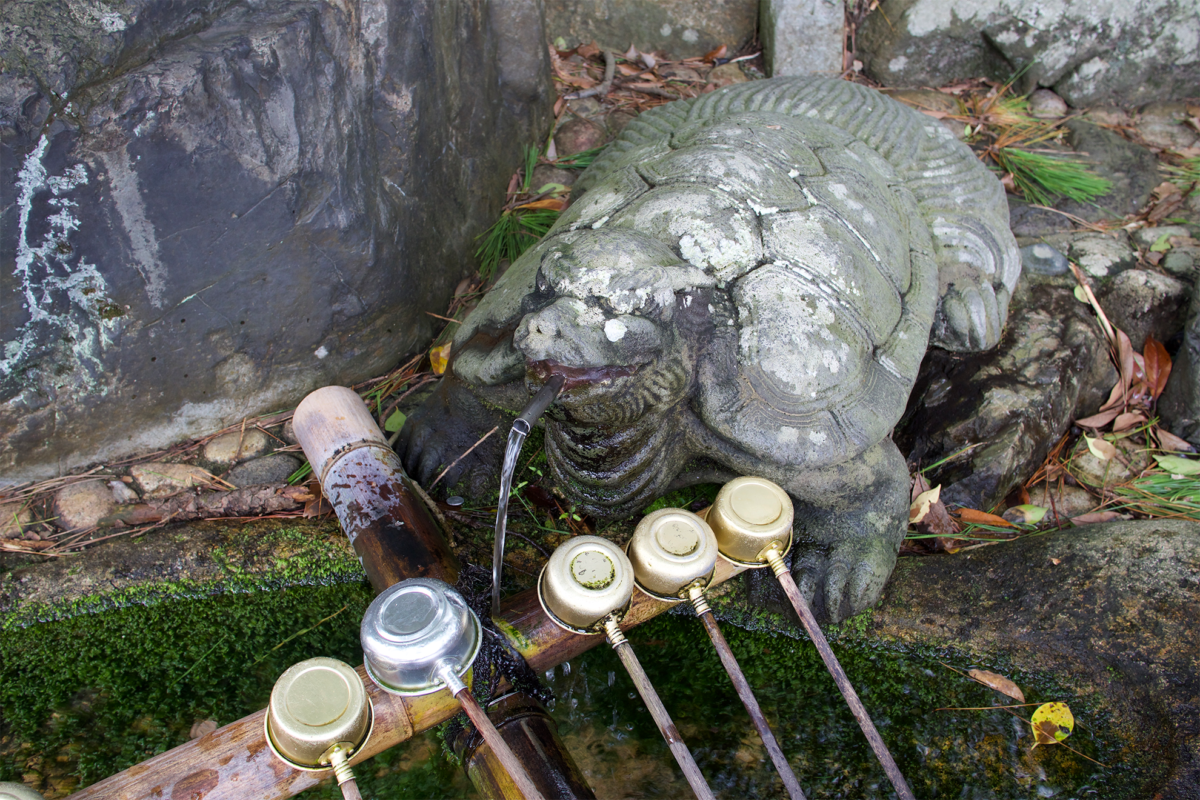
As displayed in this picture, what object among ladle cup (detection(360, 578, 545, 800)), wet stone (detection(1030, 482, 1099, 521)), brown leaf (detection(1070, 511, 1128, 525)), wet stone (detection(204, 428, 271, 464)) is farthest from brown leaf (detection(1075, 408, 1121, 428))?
wet stone (detection(204, 428, 271, 464))

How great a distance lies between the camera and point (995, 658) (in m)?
1.98

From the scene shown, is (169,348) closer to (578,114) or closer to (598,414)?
(598,414)

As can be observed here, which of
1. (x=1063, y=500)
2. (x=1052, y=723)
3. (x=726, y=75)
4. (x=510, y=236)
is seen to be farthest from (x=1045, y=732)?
(x=726, y=75)

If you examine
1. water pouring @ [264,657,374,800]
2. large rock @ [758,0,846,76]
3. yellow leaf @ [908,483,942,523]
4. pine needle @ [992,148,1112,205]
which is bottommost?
yellow leaf @ [908,483,942,523]

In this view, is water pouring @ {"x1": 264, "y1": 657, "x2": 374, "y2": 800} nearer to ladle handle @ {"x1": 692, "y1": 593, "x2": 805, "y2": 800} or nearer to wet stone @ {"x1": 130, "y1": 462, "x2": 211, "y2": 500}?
ladle handle @ {"x1": 692, "y1": 593, "x2": 805, "y2": 800}

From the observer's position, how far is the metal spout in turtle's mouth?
1650mm

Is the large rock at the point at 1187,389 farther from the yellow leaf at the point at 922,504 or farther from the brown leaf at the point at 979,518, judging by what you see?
the yellow leaf at the point at 922,504

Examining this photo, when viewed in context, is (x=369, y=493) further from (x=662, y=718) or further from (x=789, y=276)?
(x=789, y=276)

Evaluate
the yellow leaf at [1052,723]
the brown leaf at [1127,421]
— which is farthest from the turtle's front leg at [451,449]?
the brown leaf at [1127,421]

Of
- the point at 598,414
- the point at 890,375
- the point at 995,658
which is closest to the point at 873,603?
the point at 995,658

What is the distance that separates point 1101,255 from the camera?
315 centimetres

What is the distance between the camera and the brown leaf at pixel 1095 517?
2629mm

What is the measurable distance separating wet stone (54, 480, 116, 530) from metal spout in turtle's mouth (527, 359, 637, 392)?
156cm

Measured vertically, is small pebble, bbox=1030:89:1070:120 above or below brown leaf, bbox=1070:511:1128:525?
above
